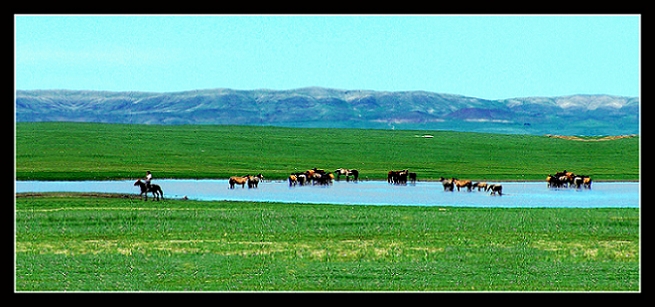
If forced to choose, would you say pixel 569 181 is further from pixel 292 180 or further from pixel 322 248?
pixel 322 248

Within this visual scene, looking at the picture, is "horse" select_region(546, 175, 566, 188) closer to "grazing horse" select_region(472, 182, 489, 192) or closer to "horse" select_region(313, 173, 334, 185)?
"grazing horse" select_region(472, 182, 489, 192)

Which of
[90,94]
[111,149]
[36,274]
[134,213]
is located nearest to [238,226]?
[134,213]

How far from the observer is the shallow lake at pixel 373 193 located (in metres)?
34.4

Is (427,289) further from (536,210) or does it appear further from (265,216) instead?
(536,210)

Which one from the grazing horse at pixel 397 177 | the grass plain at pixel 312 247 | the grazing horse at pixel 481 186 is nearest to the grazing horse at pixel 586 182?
the grazing horse at pixel 481 186

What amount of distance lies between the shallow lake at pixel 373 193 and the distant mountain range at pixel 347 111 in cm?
7368

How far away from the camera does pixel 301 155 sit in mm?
75625

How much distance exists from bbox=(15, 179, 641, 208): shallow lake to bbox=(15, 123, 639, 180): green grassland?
20.3ft

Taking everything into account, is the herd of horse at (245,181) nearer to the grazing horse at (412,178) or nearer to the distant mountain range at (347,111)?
the grazing horse at (412,178)

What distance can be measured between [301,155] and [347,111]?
96759mm

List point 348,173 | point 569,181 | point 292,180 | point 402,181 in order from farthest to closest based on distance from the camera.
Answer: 1. point 348,173
2. point 402,181
3. point 569,181
4. point 292,180

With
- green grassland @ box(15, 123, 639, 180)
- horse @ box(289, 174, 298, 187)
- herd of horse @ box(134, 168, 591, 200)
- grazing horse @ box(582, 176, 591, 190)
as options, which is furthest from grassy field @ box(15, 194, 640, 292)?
green grassland @ box(15, 123, 639, 180)

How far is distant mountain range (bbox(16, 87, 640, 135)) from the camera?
131 metres

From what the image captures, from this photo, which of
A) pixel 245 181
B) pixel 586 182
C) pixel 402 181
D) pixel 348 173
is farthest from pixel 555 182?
pixel 245 181
